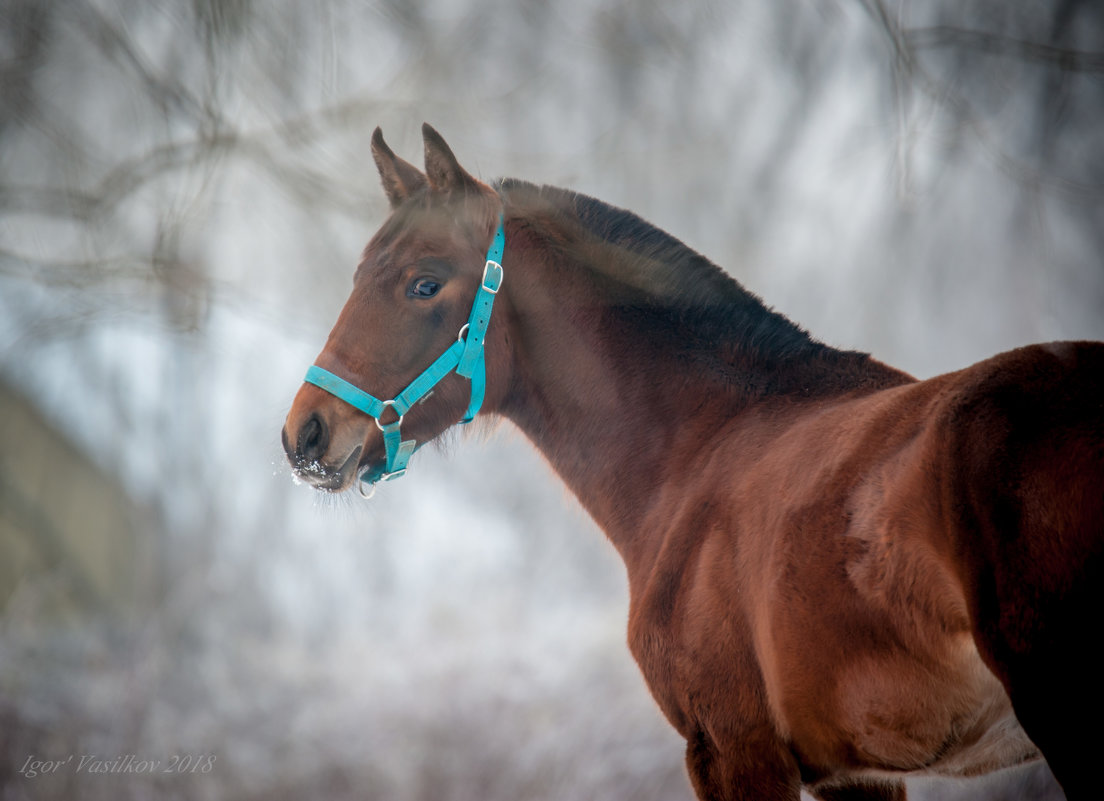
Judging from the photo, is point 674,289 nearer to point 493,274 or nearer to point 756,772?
point 493,274

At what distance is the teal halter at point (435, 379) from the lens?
1523mm

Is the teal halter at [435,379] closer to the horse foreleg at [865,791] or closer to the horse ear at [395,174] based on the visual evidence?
the horse ear at [395,174]

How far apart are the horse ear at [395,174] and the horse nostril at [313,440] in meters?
0.59

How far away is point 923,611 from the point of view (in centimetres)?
97

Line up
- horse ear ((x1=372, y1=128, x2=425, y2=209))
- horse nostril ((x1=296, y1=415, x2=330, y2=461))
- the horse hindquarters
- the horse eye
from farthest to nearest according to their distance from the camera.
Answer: horse ear ((x1=372, y1=128, x2=425, y2=209)), the horse eye, horse nostril ((x1=296, y1=415, x2=330, y2=461)), the horse hindquarters

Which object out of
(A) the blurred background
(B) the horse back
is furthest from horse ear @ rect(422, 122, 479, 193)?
(A) the blurred background

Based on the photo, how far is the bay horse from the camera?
0.86 m

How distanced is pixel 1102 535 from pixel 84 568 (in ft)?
11.5

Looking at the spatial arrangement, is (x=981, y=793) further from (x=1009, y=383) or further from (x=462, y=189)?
(x=462, y=189)

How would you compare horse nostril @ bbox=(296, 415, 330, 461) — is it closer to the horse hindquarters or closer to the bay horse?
the bay horse

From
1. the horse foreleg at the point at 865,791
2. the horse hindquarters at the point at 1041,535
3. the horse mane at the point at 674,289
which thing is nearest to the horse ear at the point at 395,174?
the horse mane at the point at 674,289

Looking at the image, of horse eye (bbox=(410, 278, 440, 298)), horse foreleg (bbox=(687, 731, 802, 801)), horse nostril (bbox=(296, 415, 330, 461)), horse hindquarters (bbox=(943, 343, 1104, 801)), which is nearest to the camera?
horse hindquarters (bbox=(943, 343, 1104, 801))

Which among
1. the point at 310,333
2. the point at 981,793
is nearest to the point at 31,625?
the point at 310,333

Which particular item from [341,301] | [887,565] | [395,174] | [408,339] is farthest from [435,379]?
[341,301]
